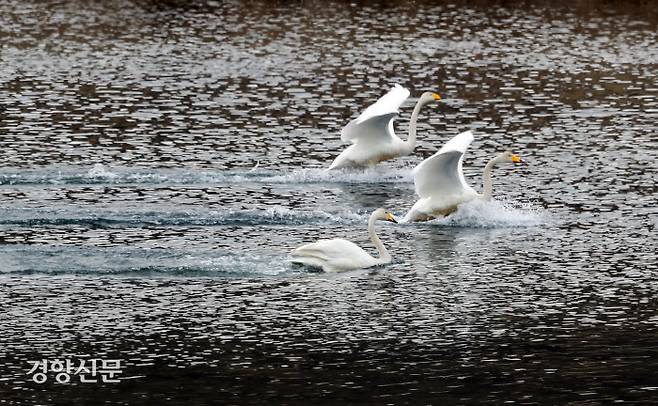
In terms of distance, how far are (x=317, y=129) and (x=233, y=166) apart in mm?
4231

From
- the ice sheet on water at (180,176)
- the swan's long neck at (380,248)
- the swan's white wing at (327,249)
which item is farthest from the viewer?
the ice sheet on water at (180,176)

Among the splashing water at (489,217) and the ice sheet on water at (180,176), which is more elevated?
the ice sheet on water at (180,176)

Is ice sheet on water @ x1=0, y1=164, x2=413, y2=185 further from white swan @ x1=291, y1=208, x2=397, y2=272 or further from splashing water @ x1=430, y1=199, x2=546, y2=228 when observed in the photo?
white swan @ x1=291, y1=208, x2=397, y2=272

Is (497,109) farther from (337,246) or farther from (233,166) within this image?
(337,246)

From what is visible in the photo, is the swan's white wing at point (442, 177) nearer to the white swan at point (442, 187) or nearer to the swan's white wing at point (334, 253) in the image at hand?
the white swan at point (442, 187)

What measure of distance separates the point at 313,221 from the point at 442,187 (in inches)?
87.9

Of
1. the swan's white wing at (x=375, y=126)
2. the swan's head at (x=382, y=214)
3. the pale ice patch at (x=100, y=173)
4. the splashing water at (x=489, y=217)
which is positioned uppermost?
the swan's white wing at (x=375, y=126)

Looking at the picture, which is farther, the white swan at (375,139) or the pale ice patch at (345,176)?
the white swan at (375,139)

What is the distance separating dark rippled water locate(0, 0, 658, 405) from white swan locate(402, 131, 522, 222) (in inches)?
12.4

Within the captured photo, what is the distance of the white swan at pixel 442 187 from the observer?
2688 cm

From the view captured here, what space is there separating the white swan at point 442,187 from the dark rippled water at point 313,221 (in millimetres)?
314

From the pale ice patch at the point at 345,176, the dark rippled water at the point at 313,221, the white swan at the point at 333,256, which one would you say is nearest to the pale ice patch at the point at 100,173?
the dark rippled water at the point at 313,221

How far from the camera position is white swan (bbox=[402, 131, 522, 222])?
88.2 feet

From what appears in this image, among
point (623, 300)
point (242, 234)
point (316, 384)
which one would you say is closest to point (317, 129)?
point (242, 234)
